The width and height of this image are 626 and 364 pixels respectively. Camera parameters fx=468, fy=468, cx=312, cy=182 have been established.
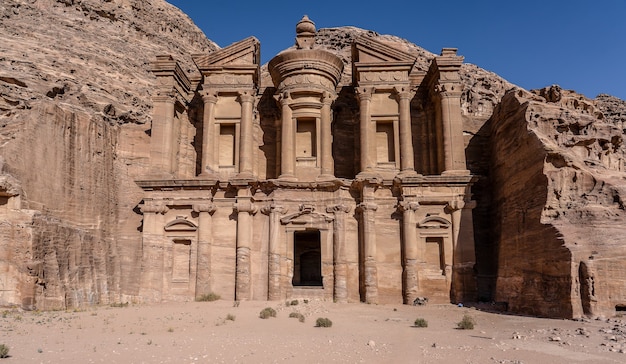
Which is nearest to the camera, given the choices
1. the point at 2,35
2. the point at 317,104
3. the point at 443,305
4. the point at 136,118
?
the point at 443,305

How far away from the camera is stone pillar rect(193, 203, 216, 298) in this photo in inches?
774

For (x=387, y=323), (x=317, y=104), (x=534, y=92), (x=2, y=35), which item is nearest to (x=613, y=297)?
(x=387, y=323)

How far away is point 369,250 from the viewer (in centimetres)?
1995

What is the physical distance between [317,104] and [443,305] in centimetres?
1084

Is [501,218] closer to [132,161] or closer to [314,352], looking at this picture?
[314,352]

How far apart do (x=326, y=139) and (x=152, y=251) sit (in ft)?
30.5

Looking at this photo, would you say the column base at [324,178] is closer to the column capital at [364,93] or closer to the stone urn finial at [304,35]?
the column capital at [364,93]

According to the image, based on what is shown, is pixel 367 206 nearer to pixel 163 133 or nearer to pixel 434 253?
pixel 434 253

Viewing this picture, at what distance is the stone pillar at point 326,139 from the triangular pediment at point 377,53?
8.85ft

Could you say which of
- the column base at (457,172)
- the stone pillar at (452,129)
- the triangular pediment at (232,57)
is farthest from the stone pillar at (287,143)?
the stone pillar at (452,129)

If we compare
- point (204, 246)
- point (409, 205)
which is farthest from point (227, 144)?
point (409, 205)

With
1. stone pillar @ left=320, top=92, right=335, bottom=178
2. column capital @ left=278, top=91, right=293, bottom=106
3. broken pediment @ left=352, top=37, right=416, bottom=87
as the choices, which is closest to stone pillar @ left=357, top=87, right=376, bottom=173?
broken pediment @ left=352, top=37, right=416, bottom=87

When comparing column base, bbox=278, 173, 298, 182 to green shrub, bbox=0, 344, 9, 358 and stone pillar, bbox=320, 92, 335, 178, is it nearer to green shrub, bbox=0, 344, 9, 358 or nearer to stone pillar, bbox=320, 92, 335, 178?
stone pillar, bbox=320, 92, 335, 178

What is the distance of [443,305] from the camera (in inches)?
744
